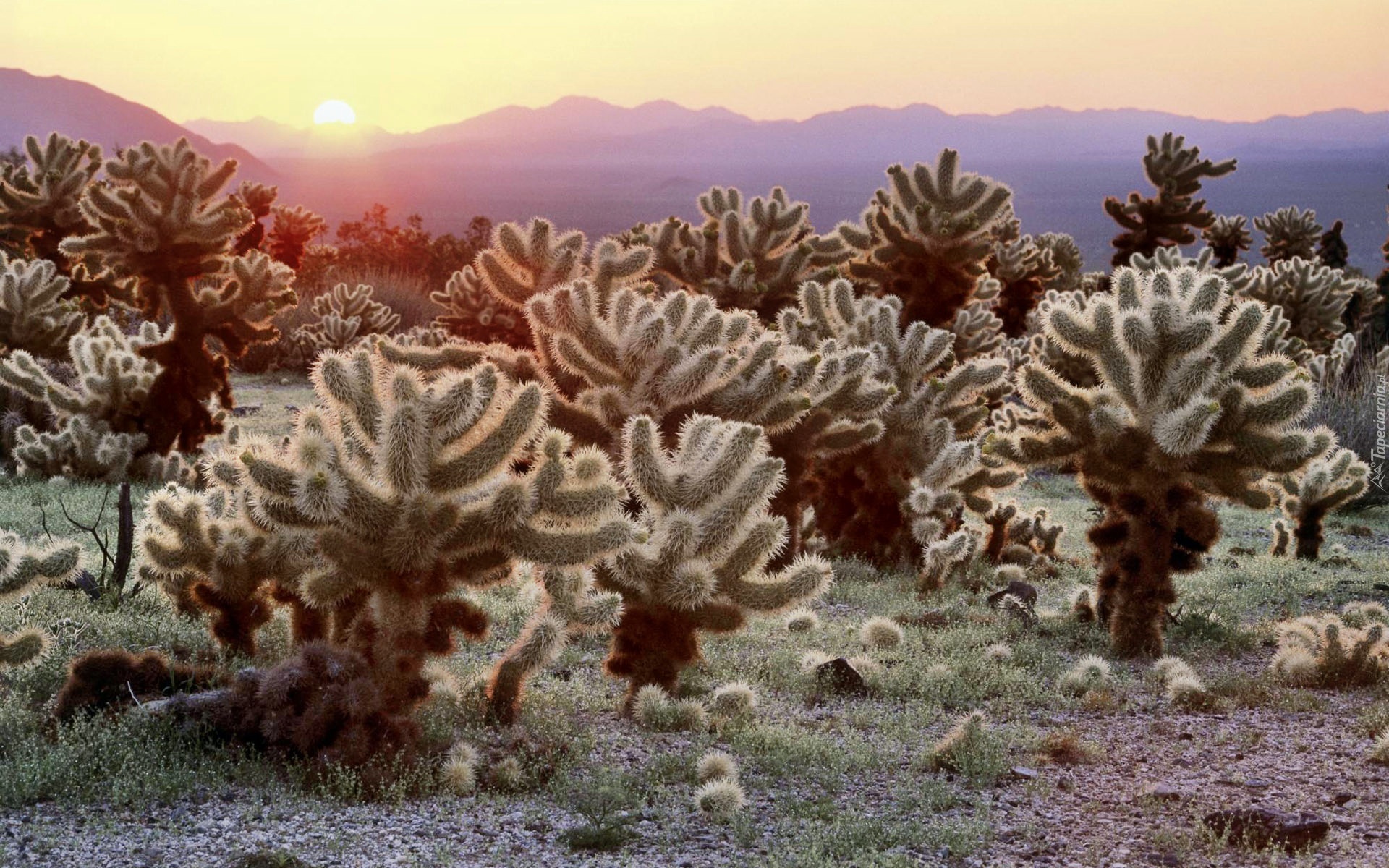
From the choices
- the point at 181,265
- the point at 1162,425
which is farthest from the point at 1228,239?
the point at 181,265

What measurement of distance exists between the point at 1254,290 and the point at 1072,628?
41.6 ft

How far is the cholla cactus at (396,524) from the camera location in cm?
468

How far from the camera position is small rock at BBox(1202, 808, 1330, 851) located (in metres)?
4.33

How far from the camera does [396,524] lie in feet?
15.9

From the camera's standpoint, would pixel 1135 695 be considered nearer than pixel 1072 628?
Yes

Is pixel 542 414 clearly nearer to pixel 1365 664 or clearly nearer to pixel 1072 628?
pixel 1072 628

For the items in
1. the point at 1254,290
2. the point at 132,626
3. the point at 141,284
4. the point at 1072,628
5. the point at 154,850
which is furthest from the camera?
the point at 1254,290

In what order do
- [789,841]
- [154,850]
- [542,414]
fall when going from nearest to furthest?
[154,850] < [789,841] < [542,414]

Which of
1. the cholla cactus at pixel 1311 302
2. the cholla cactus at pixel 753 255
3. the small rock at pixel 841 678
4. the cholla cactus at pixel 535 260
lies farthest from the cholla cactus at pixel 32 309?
the cholla cactus at pixel 1311 302

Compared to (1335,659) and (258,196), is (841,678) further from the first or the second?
(258,196)

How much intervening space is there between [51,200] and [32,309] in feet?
7.86

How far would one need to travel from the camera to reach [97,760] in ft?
14.6

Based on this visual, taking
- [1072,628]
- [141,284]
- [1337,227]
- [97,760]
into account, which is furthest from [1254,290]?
[97,760]

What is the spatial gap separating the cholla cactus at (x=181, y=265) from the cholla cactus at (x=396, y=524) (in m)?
6.75
